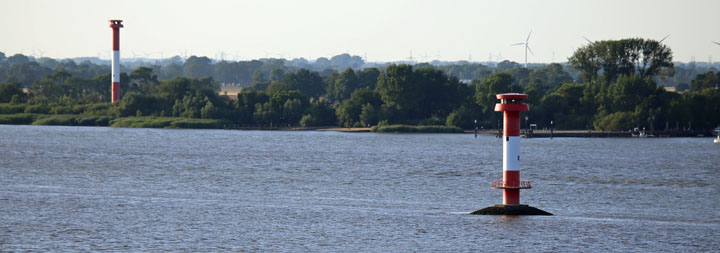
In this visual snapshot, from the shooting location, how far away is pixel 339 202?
56.3 m

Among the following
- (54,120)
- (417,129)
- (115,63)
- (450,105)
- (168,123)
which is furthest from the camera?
(54,120)

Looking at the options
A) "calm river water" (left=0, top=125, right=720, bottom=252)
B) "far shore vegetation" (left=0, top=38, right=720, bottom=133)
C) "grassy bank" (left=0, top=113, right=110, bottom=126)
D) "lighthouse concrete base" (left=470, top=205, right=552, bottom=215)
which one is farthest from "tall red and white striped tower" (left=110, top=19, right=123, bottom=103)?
"lighthouse concrete base" (left=470, top=205, right=552, bottom=215)

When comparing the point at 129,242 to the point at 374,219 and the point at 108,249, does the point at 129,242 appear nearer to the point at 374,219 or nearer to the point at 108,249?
the point at 108,249

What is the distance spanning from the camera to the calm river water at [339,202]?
42375 mm

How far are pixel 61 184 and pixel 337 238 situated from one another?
96.4 ft

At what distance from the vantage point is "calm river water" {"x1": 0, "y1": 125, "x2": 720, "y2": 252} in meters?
42.4

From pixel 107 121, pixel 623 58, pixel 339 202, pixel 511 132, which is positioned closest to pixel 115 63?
pixel 107 121

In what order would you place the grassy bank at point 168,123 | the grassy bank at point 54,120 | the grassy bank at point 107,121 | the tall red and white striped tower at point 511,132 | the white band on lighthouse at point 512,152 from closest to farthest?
the tall red and white striped tower at point 511,132
the white band on lighthouse at point 512,152
the grassy bank at point 168,123
the grassy bank at point 107,121
the grassy bank at point 54,120

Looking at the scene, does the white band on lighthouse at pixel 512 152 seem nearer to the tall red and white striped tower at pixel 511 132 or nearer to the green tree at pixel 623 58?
the tall red and white striped tower at pixel 511 132

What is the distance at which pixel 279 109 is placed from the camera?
629 feet

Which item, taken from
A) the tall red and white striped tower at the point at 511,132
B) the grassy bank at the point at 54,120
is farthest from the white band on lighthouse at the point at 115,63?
the tall red and white striped tower at the point at 511,132

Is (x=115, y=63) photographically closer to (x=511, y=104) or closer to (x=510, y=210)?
(x=510, y=210)

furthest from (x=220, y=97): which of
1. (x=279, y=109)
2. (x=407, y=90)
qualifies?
(x=407, y=90)

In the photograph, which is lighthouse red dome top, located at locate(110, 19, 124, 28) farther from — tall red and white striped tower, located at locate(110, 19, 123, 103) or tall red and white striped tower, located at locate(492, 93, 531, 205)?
tall red and white striped tower, located at locate(492, 93, 531, 205)
